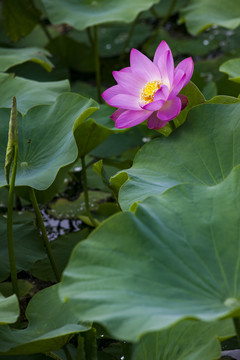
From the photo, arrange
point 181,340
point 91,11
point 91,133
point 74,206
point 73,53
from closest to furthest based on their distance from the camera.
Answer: point 181,340 < point 91,133 < point 74,206 < point 91,11 < point 73,53

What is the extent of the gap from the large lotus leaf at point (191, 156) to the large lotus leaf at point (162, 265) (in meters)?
0.14

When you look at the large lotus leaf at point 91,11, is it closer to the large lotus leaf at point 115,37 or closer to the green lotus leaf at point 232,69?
the large lotus leaf at point 115,37

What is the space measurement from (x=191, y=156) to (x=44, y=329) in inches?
16.9

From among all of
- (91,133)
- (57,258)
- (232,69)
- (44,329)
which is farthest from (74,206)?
(44,329)

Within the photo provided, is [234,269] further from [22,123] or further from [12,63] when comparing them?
[12,63]

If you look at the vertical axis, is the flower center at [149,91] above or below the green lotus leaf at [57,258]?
above

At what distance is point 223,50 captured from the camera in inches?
107

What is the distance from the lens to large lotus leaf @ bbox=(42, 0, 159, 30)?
206 cm

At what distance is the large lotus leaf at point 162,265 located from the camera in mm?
755

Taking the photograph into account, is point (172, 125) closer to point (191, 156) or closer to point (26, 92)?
point (191, 156)

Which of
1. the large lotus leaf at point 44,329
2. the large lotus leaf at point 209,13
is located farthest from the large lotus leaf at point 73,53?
the large lotus leaf at point 44,329

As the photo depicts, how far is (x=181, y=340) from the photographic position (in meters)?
0.95

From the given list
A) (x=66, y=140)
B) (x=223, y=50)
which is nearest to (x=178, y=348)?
(x=66, y=140)

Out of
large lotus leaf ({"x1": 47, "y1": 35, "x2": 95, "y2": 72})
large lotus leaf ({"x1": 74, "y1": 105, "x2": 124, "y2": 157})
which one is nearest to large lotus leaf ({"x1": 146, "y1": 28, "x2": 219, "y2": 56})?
large lotus leaf ({"x1": 47, "y1": 35, "x2": 95, "y2": 72})
